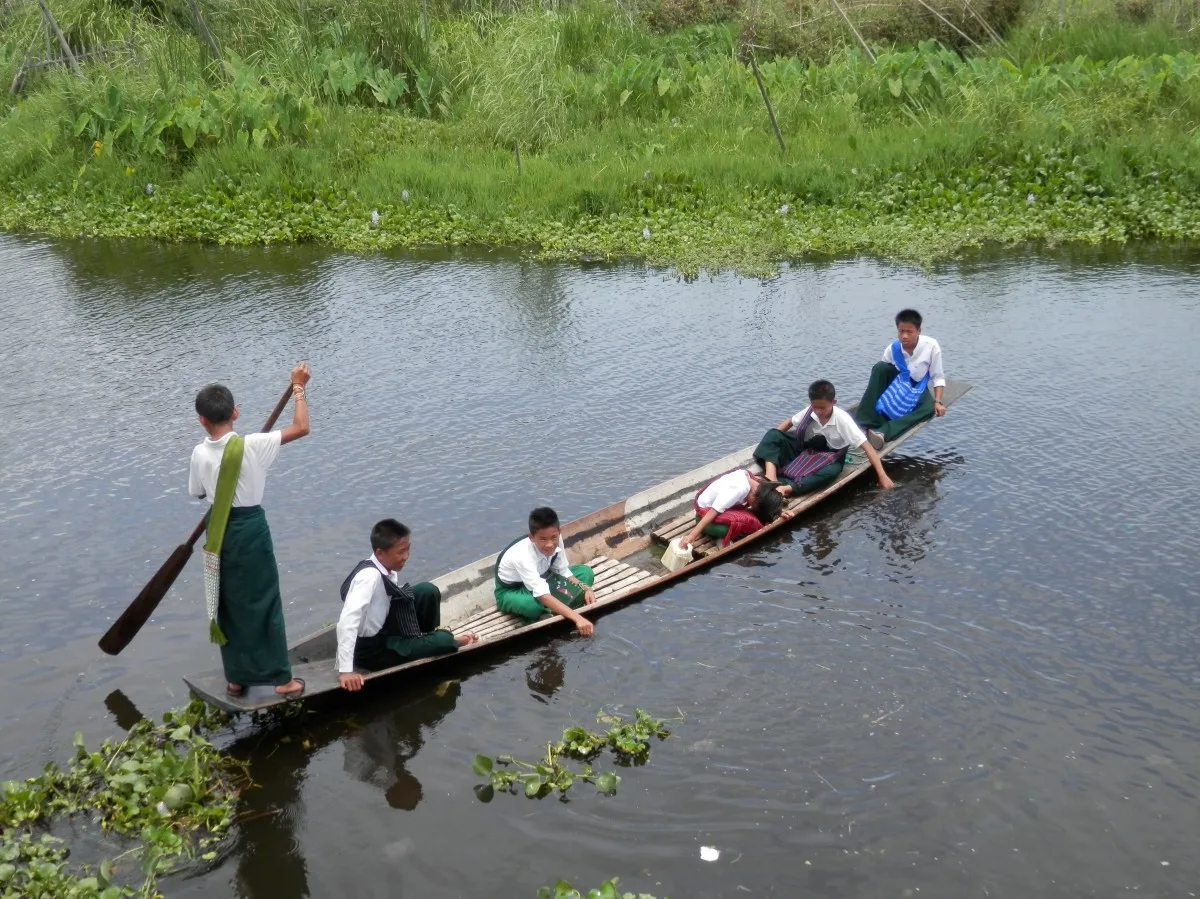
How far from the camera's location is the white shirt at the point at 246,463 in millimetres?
6371

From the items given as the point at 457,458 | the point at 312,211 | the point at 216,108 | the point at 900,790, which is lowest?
the point at 900,790

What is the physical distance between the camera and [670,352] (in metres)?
13.7

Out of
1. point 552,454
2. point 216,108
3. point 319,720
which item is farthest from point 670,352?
point 216,108

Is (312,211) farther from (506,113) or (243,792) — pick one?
(243,792)

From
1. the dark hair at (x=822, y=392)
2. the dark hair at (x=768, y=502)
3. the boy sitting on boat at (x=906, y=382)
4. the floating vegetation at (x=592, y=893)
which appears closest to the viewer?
the floating vegetation at (x=592, y=893)

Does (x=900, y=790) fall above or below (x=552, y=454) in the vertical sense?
below

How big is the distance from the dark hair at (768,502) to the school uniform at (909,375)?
5.95 ft

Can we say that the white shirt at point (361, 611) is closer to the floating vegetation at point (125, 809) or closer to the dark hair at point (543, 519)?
the floating vegetation at point (125, 809)

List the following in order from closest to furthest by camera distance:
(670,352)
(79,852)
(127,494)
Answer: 1. (79,852)
2. (127,494)
3. (670,352)

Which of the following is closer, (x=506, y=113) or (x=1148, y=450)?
(x=1148, y=450)

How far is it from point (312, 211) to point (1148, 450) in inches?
531

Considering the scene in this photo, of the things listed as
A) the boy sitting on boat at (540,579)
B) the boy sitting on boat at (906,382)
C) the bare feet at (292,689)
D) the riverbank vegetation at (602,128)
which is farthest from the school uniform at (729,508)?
the riverbank vegetation at (602,128)

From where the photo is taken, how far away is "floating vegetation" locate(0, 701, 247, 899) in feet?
18.7

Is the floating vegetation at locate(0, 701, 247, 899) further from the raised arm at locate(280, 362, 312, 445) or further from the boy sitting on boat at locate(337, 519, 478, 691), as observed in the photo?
the raised arm at locate(280, 362, 312, 445)
